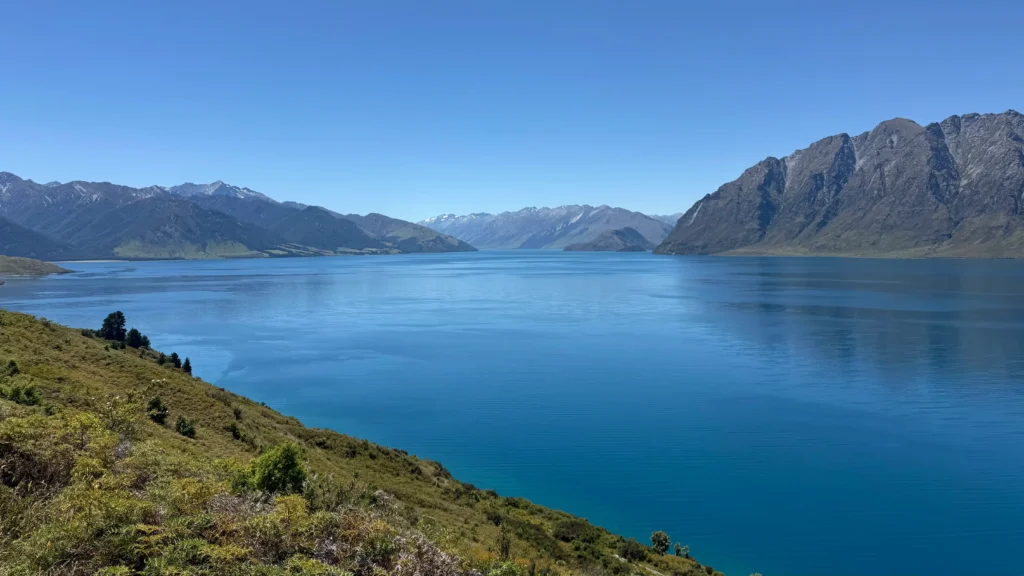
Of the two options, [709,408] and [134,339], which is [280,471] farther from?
[134,339]

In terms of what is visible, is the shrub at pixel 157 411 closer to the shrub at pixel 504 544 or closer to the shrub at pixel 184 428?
the shrub at pixel 184 428

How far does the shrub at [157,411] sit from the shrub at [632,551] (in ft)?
76.6

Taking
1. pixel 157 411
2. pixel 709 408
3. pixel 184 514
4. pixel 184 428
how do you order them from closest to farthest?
1. pixel 184 514
2. pixel 184 428
3. pixel 157 411
4. pixel 709 408

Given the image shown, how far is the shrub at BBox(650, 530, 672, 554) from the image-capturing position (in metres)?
31.6

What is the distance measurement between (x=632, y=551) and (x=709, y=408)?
3108 centimetres

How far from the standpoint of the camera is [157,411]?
28.5m

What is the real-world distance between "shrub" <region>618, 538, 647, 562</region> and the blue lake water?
5.05 metres

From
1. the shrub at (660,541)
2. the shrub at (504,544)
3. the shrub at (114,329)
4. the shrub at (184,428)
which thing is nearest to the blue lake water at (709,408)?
the shrub at (660,541)

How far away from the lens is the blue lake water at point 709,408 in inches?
1394

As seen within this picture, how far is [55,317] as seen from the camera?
111m

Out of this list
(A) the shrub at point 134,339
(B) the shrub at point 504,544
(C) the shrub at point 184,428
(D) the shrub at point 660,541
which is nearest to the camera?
(B) the shrub at point 504,544

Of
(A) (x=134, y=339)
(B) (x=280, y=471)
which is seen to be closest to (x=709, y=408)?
(B) (x=280, y=471)

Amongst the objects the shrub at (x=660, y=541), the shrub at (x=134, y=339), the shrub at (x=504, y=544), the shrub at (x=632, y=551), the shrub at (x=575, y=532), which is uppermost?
the shrub at (x=134, y=339)

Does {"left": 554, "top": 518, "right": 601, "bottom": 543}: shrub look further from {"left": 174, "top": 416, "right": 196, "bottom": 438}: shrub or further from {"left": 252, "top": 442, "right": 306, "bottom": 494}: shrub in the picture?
{"left": 174, "top": 416, "right": 196, "bottom": 438}: shrub
